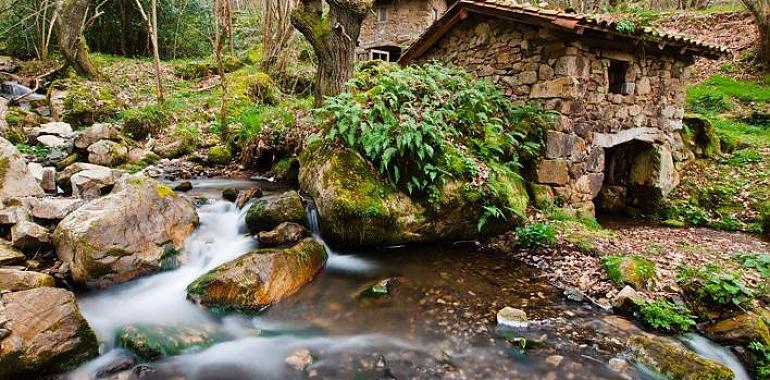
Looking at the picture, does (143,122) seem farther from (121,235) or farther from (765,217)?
(765,217)

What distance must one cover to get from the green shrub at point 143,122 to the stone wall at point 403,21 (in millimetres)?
14060

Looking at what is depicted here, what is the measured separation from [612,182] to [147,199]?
32.9 feet

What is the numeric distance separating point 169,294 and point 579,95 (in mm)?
7628

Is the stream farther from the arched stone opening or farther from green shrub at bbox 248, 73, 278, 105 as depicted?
the arched stone opening

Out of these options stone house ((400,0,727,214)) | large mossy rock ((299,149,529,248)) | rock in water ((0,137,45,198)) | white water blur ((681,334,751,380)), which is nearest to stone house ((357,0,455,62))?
stone house ((400,0,727,214))

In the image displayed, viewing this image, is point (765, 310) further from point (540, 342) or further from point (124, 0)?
point (124, 0)

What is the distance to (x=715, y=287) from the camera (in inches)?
180

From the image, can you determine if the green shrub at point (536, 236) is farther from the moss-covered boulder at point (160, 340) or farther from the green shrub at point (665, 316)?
the moss-covered boulder at point (160, 340)

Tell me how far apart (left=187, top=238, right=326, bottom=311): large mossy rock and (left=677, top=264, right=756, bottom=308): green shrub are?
4757 millimetres

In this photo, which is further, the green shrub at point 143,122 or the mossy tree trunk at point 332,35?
the green shrub at point 143,122

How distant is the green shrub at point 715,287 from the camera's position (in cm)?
448

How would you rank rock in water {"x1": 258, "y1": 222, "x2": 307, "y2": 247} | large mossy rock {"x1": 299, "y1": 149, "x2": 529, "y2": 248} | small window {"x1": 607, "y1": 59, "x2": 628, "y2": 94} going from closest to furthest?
1. rock in water {"x1": 258, "y1": 222, "x2": 307, "y2": 247}
2. large mossy rock {"x1": 299, "y1": 149, "x2": 529, "y2": 248}
3. small window {"x1": 607, "y1": 59, "x2": 628, "y2": 94}

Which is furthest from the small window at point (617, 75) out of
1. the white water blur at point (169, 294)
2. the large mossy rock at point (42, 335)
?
the large mossy rock at point (42, 335)

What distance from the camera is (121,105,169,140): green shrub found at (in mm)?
10359
